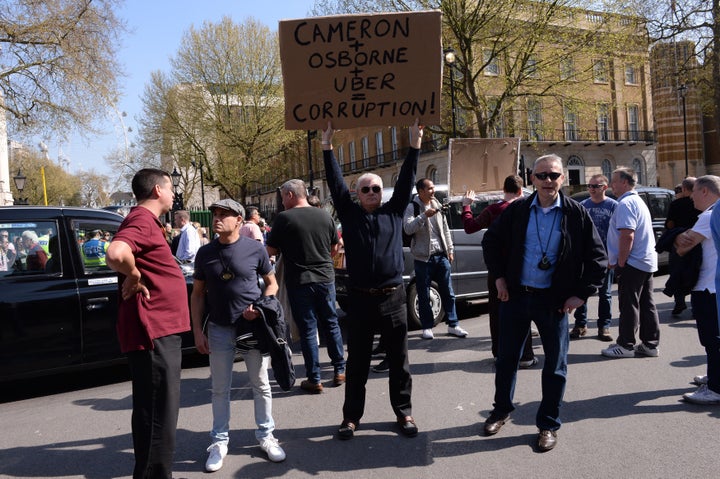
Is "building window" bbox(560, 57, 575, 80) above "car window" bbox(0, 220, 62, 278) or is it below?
above

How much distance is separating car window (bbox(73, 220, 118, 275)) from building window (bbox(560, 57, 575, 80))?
20851mm

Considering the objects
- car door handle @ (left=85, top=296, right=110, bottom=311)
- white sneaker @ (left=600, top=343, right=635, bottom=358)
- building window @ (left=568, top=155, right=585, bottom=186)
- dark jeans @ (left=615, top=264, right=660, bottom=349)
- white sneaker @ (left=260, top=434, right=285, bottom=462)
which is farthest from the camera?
building window @ (left=568, top=155, right=585, bottom=186)

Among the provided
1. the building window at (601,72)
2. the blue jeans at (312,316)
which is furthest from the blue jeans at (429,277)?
the building window at (601,72)

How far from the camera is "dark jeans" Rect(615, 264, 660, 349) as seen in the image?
6.30 metres

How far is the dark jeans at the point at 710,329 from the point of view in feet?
16.0

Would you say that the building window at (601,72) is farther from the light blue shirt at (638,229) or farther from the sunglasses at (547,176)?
the sunglasses at (547,176)

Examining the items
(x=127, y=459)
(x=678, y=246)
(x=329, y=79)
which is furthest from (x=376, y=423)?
(x=678, y=246)

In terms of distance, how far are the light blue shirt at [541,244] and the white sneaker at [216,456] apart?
7.76ft

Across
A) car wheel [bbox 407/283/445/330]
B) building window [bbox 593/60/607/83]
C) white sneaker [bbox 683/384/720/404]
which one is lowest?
white sneaker [bbox 683/384/720/404]

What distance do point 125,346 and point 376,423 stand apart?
217cm

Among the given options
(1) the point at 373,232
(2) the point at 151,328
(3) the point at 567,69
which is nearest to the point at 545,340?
(1) the point at 373,232

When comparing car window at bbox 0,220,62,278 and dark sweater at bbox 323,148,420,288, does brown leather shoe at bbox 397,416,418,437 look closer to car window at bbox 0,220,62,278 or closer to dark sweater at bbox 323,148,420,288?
dark sweater at bbox 323,148,420,288

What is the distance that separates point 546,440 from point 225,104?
113 ft

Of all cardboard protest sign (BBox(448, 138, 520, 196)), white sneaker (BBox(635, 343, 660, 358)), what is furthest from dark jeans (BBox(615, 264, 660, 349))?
cardboard protest sign (BBox(448, 138, 520, 196))
